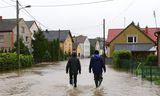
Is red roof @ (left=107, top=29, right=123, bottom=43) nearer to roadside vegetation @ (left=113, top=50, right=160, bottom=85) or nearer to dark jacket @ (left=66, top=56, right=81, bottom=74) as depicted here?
roadside vegetation @ (left=113, top=50, right=160, bottom=85)

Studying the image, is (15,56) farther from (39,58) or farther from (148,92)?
(148,92)

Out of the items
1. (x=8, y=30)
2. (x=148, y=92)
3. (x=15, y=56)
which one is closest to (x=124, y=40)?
(x=8, y=30)

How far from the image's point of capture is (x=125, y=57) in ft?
154

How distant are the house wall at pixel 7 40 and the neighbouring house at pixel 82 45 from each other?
6090cm

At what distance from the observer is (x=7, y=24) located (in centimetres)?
7950

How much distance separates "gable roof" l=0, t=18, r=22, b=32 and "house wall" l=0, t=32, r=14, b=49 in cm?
77

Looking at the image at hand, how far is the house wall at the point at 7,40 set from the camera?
77525mm

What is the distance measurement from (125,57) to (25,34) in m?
41.1

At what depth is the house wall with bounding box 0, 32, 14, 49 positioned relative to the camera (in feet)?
254

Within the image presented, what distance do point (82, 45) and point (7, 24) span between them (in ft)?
213

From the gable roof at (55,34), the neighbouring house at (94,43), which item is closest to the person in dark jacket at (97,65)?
the gable roof at (55,34)

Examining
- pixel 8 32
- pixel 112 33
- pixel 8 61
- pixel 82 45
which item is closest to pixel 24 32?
pixel 8 32

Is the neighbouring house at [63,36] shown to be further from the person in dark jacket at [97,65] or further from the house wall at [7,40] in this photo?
the person in dark jacket at [97,65]

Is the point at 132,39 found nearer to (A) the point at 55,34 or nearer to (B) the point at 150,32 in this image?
(B) the point at 150,32
